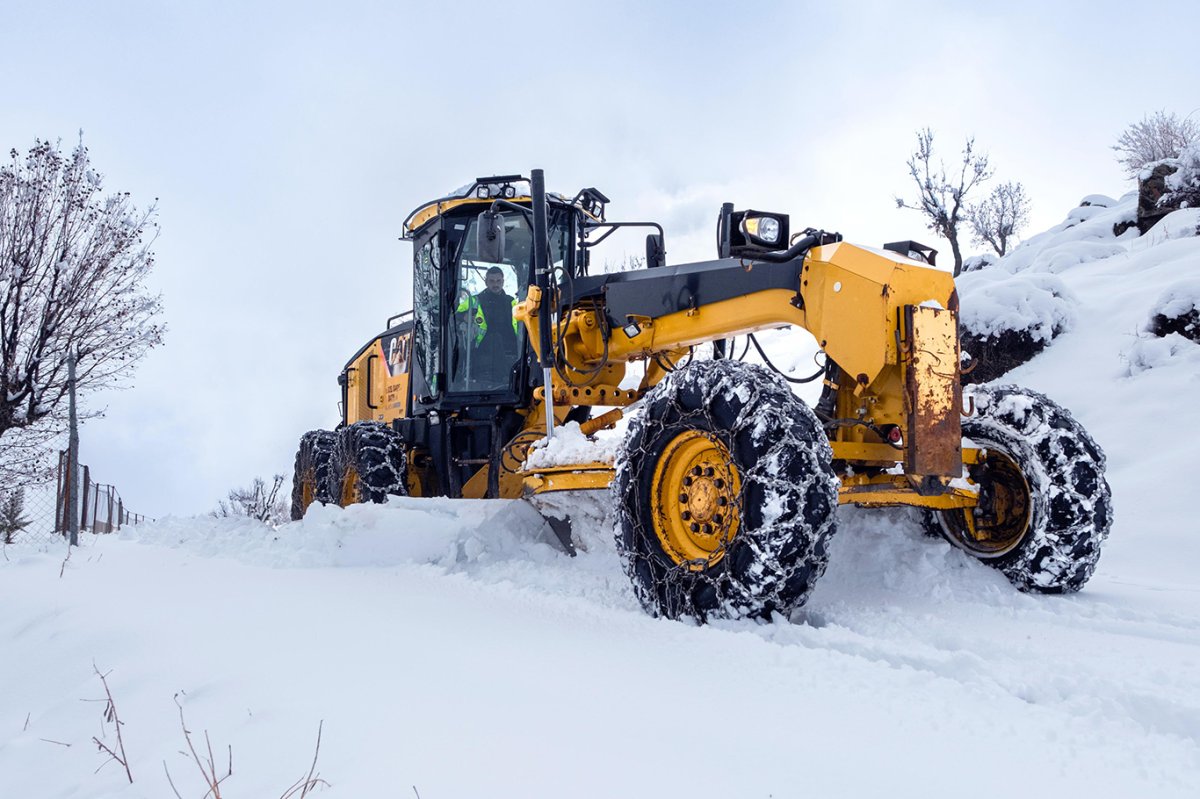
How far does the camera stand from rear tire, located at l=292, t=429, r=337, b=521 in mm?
8297

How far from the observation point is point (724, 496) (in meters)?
3.63

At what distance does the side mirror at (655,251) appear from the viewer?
242 inches

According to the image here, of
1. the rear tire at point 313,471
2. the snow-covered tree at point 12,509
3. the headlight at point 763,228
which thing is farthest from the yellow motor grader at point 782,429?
the snow-covered tree at point 12,509

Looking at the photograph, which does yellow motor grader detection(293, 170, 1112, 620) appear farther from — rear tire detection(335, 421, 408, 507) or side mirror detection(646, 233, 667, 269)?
rear tire detection(335, 421, 408, 507)

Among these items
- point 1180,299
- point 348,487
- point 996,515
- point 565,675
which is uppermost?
point 1180,299

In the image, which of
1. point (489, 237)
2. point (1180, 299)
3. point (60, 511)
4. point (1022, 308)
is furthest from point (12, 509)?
point (1180, 299)

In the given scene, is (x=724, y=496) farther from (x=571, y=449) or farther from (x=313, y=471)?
(x=313, y=471)

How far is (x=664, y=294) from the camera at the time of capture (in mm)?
5023

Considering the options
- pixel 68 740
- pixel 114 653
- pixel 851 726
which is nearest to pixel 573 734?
pixel 851 726

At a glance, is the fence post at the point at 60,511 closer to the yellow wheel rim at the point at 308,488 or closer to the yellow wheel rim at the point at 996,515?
the yellow wheel rim at the point at 308,488

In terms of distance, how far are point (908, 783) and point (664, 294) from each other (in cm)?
351

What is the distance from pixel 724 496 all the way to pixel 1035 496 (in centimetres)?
153

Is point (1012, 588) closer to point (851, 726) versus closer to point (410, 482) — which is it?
point (851, 726)

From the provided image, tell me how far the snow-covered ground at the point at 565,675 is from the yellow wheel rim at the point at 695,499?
1.22ft
